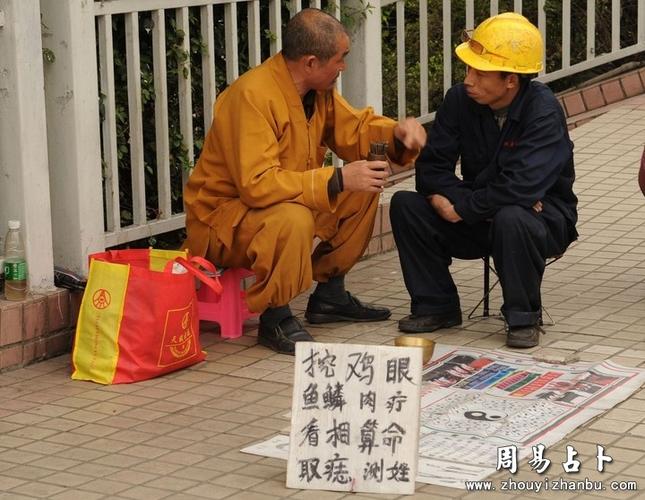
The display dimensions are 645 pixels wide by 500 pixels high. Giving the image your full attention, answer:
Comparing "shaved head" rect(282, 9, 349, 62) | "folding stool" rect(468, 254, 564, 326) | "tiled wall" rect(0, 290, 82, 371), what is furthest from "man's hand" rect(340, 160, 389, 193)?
"tiled wall" rect(0, 290, 82, 371)

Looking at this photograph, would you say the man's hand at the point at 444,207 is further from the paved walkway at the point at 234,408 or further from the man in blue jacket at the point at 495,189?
the paved walkway at the point at 234,408

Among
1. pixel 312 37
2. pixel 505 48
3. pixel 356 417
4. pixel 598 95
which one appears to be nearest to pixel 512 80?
pixel 505 48

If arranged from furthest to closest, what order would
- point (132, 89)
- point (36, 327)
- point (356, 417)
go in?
point (132, 89), point (36, 327), point (356, 417)

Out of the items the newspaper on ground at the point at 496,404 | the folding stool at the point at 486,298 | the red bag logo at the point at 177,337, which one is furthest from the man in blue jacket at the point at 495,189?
the red bag logo at the point at 177,337

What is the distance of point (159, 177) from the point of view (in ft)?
21.8

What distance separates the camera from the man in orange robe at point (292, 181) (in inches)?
229

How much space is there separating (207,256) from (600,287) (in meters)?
1.93

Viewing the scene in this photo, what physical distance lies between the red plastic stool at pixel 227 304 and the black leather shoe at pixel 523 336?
109 centimetres

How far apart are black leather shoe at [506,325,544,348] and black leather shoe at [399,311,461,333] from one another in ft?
1.18

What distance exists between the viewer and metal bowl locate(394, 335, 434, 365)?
5.37 m

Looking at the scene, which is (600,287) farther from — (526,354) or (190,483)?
(190,483)

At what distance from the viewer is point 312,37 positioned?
19.5 feet

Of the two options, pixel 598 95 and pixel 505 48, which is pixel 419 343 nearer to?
pixel 505 48

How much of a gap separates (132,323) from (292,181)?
2.83ft
